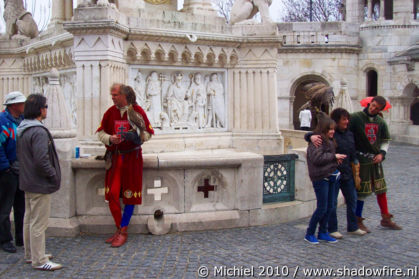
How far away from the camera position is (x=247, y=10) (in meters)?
9.48

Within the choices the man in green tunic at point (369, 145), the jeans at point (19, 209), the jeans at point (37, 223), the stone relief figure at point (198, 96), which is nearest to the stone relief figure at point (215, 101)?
the stone relief figure at point (198, 96)

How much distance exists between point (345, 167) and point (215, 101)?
3675mm

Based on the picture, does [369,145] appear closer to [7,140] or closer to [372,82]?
[7,140]

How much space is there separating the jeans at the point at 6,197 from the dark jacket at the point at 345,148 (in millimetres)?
3476

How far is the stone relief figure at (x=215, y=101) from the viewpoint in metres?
9.17

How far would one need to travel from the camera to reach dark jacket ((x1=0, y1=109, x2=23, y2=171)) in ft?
18.1

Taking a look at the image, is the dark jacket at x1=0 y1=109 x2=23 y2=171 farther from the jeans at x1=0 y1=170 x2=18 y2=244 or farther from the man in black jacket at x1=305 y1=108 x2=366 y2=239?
the man in black jacket at x1=305 y1=108 x2=366 y2=239

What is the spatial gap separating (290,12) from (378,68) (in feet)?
100.0

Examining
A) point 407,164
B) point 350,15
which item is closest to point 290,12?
point 350,15

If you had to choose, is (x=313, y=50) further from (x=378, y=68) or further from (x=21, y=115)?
(x=21, y=115)

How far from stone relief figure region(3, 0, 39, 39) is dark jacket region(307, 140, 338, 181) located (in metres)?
8.23

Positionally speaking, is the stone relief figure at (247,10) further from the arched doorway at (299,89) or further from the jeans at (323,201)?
the arched doorway at (299,89)

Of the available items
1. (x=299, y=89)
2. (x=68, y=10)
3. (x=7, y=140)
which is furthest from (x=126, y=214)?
(x=299, y=89)

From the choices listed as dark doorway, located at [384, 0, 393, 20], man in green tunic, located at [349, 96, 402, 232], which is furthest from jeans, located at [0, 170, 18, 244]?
dark doorway, located at [384, 0, 393, 20]
